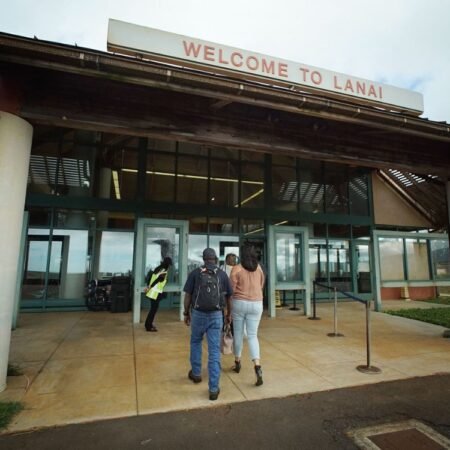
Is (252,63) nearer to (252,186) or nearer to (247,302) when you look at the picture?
(247,302)

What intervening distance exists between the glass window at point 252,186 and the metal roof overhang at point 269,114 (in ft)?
18.8

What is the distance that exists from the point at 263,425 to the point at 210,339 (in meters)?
1.11

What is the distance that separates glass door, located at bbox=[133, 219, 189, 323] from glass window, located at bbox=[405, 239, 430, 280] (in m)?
8.94

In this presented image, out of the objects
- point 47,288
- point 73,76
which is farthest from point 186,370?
point 47,288

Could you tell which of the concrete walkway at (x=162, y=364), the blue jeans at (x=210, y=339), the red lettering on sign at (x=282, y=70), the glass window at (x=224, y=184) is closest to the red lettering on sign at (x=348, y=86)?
the red lettering on sign at (x=282, y=70)

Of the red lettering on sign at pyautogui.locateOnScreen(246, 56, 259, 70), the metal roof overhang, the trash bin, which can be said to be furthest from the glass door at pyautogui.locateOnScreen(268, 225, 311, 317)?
the red lettering on sign at pyautogui.locateOnScreen(246, 56, 259, 70)

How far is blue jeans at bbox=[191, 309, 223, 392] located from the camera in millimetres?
3570

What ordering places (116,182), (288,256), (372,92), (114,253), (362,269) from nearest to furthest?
(372,92)
(288,256)
(114,253)
(116,182)
(362,269)

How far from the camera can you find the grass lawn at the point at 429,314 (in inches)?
319

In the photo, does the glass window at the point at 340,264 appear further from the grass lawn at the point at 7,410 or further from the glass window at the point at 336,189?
the grass lawn at the point at 7,410

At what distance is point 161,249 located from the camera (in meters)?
9.09

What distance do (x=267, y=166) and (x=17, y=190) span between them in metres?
8.81

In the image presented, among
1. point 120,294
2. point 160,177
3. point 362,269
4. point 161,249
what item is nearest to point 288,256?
point 161,249

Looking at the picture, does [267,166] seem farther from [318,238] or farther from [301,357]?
[301,357]
